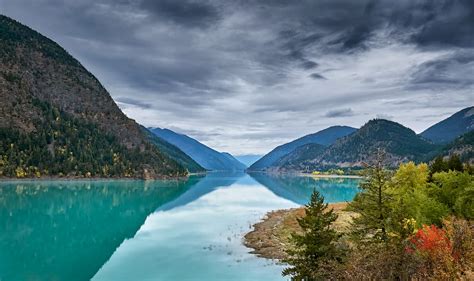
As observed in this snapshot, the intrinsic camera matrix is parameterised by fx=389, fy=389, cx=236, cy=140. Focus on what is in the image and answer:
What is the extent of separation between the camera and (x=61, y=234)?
204ft

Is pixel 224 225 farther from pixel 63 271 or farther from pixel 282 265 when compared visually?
pixel 63 271

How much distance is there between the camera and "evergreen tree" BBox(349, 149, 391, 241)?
3040 cm

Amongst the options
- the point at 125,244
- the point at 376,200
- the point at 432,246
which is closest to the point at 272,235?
the point at 125,244

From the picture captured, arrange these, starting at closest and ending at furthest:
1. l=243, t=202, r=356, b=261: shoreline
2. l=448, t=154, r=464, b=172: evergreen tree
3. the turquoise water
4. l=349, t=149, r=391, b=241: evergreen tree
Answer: l=349, t=149, r=391, b=241: evergreen tree, the turquoise water, l=243, t=202, r=356, b=261: shoreline, l=448, t=154, r=464, b=172: evergreen tree

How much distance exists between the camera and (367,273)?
20.5 m

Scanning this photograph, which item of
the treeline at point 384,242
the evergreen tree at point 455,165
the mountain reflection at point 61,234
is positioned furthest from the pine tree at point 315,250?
the evergreen tree at point 455,165

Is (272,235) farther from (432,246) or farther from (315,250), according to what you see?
(432,246)

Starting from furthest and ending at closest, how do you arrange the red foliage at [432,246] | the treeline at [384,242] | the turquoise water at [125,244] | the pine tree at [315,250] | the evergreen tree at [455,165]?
the evergreen tree at [455,165] → the turquoise water at [125,244] → the pine tree at [315,250] → the red foliage at [432,246] → the treeline at [384,242]

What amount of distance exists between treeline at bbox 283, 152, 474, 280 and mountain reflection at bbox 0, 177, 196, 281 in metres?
22.9

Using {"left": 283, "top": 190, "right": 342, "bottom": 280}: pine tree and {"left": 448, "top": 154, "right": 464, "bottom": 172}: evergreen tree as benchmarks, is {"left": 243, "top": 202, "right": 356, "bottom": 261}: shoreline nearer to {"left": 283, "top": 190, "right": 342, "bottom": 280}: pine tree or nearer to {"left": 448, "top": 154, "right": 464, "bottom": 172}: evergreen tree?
{"left": 283, "top": 190, "right": 342, "bottom": 280}: pine tree

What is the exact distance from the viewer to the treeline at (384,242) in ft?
69.8

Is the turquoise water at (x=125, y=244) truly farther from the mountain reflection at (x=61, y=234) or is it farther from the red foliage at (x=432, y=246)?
the red foliage at (x=432, y=246)

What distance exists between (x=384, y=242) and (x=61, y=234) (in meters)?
51.7

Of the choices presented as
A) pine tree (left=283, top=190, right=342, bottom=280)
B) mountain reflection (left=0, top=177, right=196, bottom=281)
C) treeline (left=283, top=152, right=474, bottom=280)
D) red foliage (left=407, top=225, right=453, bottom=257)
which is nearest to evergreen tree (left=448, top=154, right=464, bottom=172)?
treeline (left=283, top=152, right=474, bottom=280)
